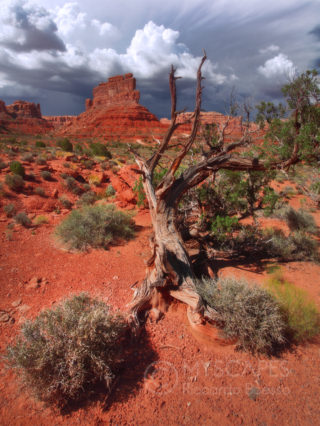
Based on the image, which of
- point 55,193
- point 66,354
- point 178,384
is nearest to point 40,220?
point 55,193

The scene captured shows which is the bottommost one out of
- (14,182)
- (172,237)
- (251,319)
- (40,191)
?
(251,319)

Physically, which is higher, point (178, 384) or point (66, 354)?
point (66, 354)

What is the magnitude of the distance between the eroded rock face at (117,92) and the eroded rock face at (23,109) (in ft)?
106

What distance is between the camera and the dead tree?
390 cm

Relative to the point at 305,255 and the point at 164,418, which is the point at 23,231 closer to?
the point at 164,418

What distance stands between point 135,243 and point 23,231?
3.82 meters

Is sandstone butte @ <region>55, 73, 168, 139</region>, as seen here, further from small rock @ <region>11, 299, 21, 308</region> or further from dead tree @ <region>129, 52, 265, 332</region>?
small rock @ <region>11, 299, 21, 308</region>

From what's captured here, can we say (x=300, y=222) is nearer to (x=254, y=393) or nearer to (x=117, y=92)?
(x=254, y=393)

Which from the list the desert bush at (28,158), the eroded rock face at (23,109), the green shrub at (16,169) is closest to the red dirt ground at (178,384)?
the green shrub at (16,169)

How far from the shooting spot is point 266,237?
6773mm

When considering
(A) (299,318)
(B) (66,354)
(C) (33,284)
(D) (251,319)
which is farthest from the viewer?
(C) (33,284)

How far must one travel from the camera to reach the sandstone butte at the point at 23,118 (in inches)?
3428

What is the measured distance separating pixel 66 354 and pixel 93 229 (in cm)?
463

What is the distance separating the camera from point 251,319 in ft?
10.7
